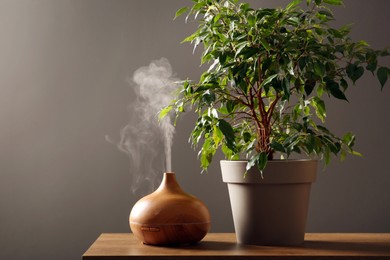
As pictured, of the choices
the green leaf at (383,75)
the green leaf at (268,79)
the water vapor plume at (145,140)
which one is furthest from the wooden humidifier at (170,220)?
the water vapor plume at (145,140)

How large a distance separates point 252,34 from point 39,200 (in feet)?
4.20

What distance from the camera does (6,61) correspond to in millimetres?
2459

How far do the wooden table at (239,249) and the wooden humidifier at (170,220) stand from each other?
28 mm

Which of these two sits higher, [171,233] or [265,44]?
[265,44]

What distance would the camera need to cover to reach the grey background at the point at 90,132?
2.44 m

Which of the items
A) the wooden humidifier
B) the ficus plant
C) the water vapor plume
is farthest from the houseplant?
the water vapor plume

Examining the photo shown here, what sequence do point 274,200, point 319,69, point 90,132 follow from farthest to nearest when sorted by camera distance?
point 90,132, point 274,200, point 319,69

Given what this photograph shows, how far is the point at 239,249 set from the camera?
154cm

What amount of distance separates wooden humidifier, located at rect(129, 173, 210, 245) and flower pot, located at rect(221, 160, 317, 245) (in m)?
0.12

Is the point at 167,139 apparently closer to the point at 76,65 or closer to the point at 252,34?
the point at 76,65

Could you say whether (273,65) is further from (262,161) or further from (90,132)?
(90,132)

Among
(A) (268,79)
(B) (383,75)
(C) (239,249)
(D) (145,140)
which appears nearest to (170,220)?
(C) (239,249)

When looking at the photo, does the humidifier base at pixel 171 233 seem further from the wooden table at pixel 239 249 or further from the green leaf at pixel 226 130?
the green leaf at pixel 226 130

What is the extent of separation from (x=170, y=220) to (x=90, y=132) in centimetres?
96
